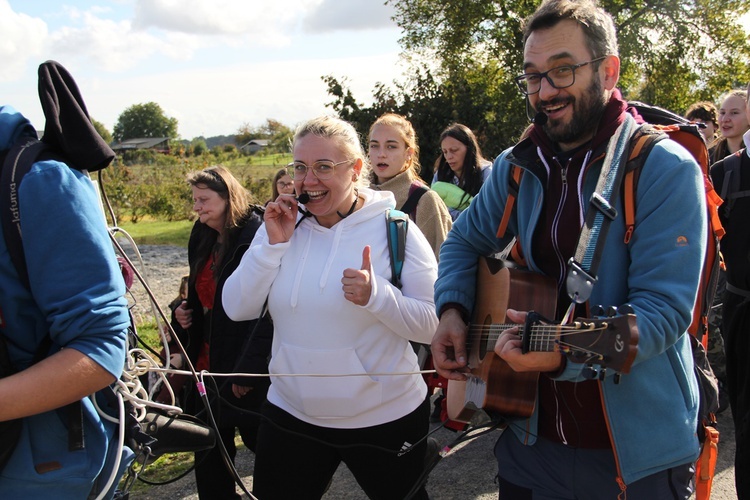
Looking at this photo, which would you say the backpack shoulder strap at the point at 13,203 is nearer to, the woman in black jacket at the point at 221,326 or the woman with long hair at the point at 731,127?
the woman in black jacket at the point at 221,326

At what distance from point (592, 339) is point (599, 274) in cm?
26

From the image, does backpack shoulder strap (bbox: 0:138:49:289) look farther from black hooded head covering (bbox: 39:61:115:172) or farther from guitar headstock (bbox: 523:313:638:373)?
guitar headstock (bbox: 523:313:638:373)

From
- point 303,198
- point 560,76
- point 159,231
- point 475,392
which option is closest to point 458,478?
point 475,392

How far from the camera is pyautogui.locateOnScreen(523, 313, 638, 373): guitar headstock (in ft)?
5.67

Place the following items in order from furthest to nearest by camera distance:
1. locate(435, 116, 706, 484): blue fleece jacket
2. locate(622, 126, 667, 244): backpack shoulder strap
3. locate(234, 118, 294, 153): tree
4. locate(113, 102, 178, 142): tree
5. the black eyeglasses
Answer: locate(113, 102, 178, 142): tree → locate(234, 118, 294, 153): tree → the black eyeglasses → locate(622, 126, 667, 244): backpack shoulder strap → locate(435, 116, 706, 484): blue fleece jacket

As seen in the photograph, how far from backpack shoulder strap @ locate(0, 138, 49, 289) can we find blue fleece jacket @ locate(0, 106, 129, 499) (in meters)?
0.02

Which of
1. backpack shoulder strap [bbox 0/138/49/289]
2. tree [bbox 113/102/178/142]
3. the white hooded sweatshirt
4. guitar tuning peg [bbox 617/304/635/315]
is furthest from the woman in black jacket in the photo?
tree [bbox 113/102/178/142]

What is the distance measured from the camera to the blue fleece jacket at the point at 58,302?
5.64ft

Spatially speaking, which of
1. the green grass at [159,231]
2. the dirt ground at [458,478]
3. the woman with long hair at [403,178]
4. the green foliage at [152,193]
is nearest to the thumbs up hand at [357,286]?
the dirt ground at [458,478]

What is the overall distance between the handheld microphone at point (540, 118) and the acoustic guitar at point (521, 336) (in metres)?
0.48

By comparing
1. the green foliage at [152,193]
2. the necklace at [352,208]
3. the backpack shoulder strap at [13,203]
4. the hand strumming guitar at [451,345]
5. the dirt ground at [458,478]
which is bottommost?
the dirt ground at [458,478]

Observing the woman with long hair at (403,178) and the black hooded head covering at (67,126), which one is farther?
the woman with long hair at (403,178)

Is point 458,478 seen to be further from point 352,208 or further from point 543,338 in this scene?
point 543,338

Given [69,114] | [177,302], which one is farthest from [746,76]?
[69,114]
